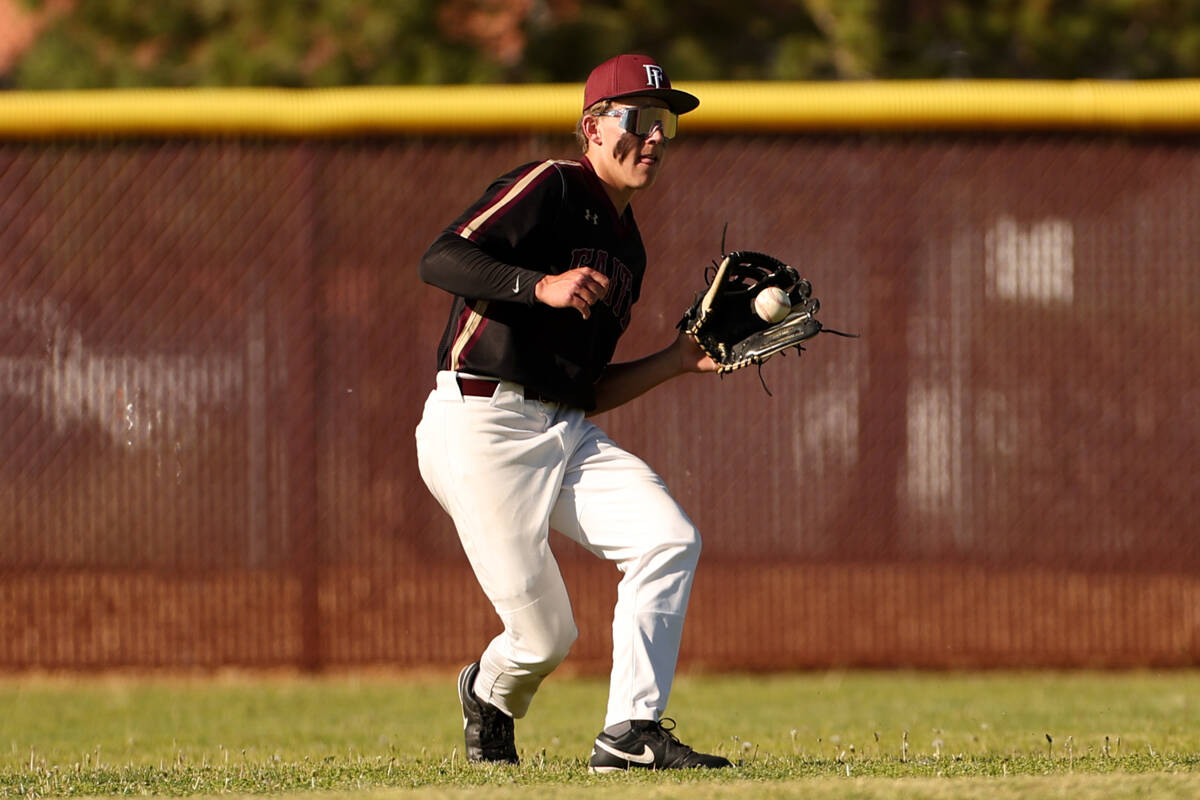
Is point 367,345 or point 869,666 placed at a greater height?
point 367,345

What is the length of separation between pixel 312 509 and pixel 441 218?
140 cm

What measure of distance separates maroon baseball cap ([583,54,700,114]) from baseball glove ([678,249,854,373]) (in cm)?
49

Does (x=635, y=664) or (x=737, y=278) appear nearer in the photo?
(x=635, y=664)

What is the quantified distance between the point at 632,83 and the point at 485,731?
1.96m

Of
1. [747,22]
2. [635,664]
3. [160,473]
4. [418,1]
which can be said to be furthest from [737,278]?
[747,22]

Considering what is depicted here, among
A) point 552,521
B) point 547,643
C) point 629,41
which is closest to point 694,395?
point 552,521

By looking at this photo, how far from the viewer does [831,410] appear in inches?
291

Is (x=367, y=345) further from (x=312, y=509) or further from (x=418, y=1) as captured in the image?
(x=418, y=1)

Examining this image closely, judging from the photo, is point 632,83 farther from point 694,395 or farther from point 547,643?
point 694,395

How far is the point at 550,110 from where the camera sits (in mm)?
7262

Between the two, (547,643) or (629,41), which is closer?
(547,643)

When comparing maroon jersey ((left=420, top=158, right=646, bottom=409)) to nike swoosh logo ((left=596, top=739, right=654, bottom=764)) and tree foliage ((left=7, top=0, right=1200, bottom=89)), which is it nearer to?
nike swoosh logo ((left=596, top=739, right=654, bottom=764))

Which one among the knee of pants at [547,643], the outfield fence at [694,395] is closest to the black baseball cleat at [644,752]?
the knee of pants at [547,643]

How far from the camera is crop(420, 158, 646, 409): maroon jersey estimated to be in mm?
4629
